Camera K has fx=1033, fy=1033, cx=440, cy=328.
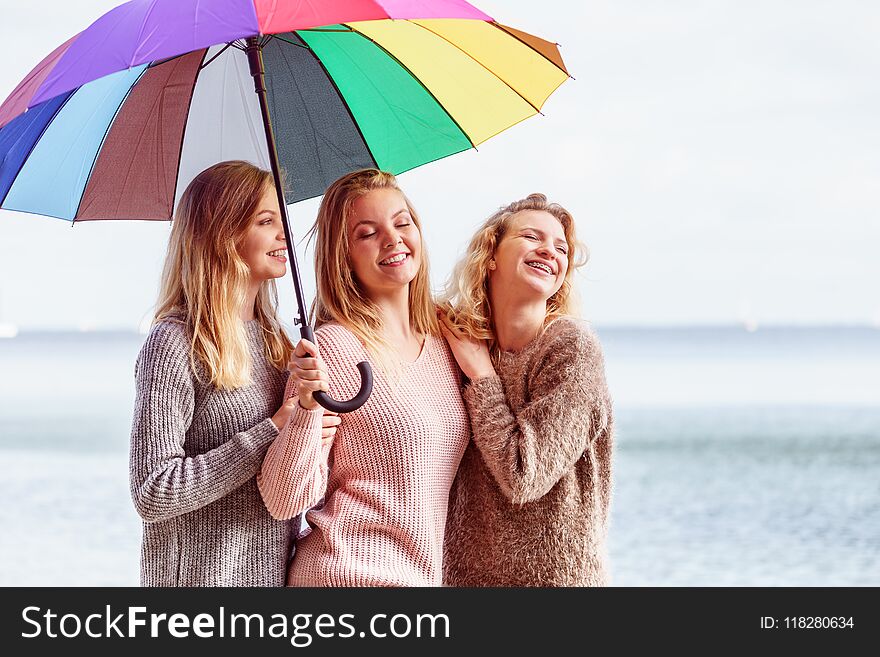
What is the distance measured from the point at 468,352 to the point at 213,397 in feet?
1.99

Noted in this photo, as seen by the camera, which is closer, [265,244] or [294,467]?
[294,467]

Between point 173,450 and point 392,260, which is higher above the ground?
point 392,260

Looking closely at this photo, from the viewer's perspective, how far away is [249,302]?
2.31 m

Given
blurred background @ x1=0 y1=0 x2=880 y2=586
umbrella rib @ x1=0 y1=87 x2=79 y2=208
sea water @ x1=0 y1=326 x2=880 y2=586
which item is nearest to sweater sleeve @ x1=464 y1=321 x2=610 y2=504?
umbrella rib @ x1=0 y1=87 x2=79 y2=208

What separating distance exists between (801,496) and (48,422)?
356 inches

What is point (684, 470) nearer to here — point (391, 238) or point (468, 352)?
point (468, 352)

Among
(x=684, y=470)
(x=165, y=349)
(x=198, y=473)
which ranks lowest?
(x=198, y=473)

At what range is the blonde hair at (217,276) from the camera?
7.12 feet

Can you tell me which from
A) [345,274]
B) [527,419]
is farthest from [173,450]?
[527,419]

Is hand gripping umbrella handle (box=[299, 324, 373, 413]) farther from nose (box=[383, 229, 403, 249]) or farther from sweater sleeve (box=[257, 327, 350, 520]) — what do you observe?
nose (box=[383, 229, 403, 249])

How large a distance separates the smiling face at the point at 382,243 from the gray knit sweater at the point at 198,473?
12.4 inches

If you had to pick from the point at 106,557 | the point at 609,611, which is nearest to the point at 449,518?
the point at 609,611

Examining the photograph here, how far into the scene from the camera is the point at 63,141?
2367 millimetres

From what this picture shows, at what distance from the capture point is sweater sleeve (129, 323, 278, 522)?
2.07 m
